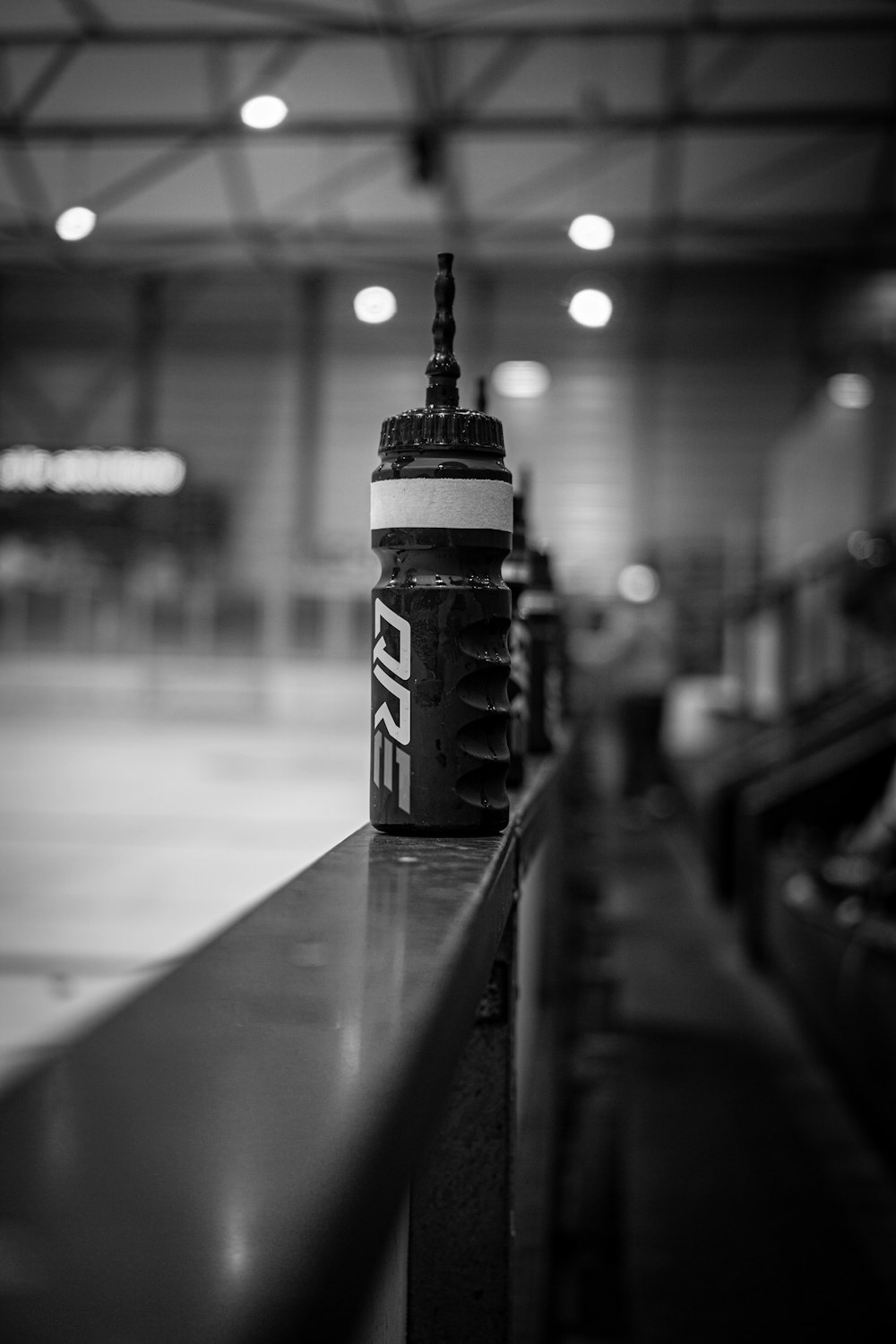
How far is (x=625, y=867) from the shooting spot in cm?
734

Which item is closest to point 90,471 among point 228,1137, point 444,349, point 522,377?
point 522,377

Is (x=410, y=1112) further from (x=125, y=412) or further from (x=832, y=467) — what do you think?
(x=125, y=412)

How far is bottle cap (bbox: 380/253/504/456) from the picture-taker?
3.54ft

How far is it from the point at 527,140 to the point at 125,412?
24.6 feet

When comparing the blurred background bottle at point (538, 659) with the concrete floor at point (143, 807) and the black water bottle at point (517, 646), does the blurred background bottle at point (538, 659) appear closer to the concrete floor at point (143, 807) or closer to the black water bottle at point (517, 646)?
the black water bottle at point (517, 646)

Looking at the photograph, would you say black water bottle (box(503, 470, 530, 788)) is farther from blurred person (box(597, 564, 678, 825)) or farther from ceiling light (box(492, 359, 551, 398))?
ceiling light (box(492, 359, 551, 398))

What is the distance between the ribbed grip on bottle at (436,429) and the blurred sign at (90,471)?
16.0 m

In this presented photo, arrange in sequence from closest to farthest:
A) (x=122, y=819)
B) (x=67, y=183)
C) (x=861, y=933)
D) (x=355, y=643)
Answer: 1. (x=861, y=933)
2. (x=122, y=819)
3. (x=67, y=183)
4. (x=355, y=643)

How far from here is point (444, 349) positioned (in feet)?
3.67

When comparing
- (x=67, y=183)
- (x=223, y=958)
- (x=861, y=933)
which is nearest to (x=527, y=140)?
(x=67, y=183)

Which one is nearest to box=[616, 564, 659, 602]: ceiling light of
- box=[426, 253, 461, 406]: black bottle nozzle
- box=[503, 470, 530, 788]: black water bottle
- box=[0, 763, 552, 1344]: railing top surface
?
box=[503, 470, 530, 788]: black water bottle

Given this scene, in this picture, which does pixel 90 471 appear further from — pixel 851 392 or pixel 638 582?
pixel 851 392

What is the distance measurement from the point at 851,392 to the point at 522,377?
5799 millimetres

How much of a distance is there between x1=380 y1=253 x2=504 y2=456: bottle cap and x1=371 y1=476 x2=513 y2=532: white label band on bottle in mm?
31
